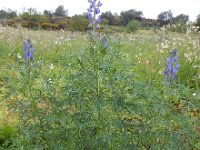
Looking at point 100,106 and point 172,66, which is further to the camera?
point 172,66

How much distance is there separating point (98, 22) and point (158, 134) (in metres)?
0.88

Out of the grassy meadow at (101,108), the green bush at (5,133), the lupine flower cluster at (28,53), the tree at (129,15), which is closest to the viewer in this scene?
the grassy meadow at (101,108)

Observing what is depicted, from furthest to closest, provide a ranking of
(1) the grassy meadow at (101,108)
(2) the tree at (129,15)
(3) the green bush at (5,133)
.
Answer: (2) the tree at (129,15) < (3) the green bush at (5,133) < (1) the grassy meadow at (101,108)

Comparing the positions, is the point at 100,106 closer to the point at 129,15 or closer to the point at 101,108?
the point at 101,108

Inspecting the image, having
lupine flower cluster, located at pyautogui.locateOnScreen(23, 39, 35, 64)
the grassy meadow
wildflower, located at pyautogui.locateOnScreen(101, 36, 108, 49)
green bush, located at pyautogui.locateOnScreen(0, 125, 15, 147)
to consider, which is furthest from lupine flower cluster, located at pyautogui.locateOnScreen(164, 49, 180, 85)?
green bush, located at pyautogui.locateOnScreen(0, 125, 15, 147)

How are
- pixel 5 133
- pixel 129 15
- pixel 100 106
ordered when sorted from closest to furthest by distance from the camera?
pixel 100 106
pixel 5 133
pixel 129 15

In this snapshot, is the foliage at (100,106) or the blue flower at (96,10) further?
the blue flower at (96,10)

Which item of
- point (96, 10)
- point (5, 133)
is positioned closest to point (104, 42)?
point (96, 10)

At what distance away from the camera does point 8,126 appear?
145 inches

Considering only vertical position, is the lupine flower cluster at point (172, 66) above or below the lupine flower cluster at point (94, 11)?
below

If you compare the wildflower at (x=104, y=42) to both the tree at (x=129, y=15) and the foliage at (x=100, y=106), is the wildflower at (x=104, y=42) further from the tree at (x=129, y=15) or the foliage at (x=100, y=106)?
the tree at (x=129, y=15)

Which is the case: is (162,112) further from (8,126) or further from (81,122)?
(8,126)

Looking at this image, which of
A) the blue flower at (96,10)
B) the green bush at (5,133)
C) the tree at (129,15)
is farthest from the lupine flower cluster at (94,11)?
the tree at (129,15)

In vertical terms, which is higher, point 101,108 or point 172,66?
point 172,66
